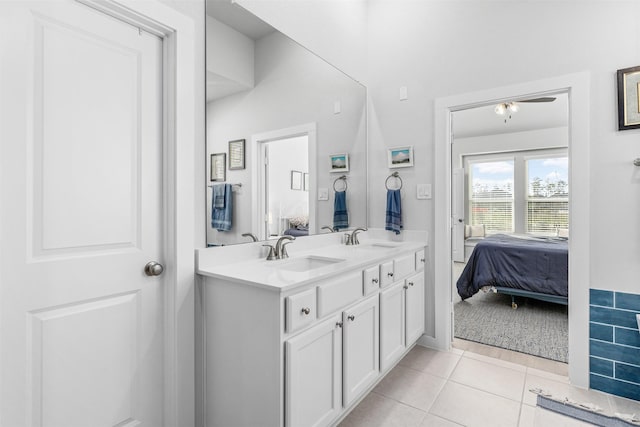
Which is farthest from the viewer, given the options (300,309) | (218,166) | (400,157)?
(400,157)

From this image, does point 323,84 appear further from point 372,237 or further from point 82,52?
point 82,52

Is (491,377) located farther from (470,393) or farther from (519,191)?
(519,191)

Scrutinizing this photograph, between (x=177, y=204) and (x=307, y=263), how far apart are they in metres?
0.85

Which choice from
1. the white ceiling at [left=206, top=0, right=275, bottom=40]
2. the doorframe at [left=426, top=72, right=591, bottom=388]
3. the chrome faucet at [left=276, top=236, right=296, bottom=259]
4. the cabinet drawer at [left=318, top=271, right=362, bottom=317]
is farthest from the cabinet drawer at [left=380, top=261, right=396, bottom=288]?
the white ceiling at [left=206, top=0, right=275, bottom=40]

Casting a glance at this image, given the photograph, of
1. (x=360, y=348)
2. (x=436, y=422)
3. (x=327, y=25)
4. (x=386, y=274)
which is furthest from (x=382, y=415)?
(x=327, y=25)

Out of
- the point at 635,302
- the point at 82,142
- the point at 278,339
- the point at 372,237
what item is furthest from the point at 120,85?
the point at 635,302

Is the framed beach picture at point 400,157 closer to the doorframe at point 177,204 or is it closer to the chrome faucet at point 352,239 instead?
the chrome faucet at point 352,239

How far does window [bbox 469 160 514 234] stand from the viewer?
622 centimetres

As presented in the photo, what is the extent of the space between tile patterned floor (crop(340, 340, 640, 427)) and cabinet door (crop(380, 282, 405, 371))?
0.68ft

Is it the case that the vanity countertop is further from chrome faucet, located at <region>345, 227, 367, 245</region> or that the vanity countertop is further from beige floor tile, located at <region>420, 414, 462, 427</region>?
beige floor tile, located at <region>420, 414, 462, 427</region>

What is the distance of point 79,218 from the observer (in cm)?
130

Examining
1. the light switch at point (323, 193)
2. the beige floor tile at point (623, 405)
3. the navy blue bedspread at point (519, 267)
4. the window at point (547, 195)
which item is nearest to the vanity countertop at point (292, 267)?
the light switch at point (323, 193)

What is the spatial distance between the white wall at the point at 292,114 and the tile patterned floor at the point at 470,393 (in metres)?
1.19

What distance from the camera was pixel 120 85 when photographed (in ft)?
4.60
